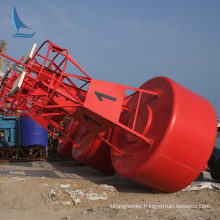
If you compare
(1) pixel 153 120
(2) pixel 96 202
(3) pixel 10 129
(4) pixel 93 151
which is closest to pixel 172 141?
(1) pixel 153 120

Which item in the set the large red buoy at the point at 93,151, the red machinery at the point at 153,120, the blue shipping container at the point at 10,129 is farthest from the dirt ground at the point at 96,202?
the blue shipping container at the point at 10,129

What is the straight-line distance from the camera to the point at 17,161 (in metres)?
15.8

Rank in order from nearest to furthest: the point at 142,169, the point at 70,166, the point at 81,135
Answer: the point at 142,169, the point at 81,135, the point at 70,166

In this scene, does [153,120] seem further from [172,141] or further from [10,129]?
[10,129]

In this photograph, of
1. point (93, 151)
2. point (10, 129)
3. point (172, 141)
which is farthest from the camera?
point (10, 129)

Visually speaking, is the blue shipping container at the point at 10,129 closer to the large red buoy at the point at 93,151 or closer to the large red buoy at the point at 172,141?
the large red buoy at the point at 93,151

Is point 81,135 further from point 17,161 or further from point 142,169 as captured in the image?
point 17,161

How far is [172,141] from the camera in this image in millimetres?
6801

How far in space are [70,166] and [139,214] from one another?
27.8 feet

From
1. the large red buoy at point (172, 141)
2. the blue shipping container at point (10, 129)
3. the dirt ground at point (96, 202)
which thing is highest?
the large red buoy at point (172, 141)

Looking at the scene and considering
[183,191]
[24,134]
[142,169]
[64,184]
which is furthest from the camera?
[24,134]

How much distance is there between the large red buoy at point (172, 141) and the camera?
22.5 ft

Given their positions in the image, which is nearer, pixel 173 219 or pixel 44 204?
pixel 173 219

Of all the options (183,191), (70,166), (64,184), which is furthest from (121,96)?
(70,166)
